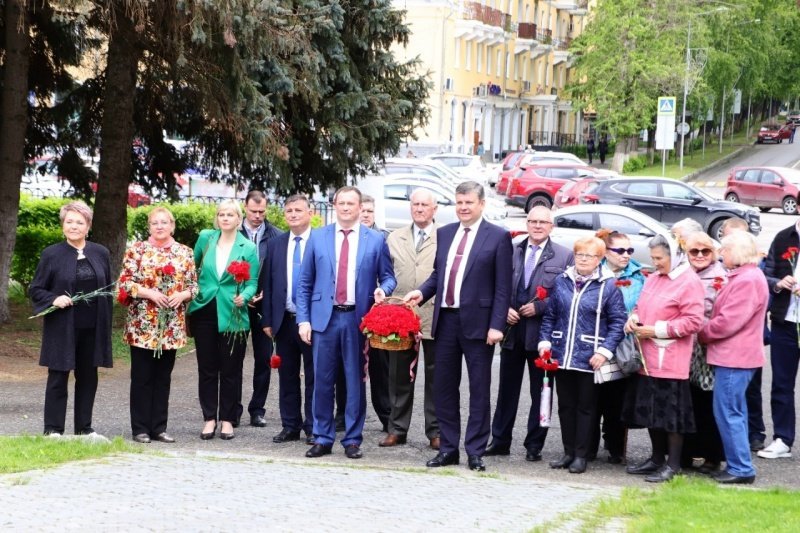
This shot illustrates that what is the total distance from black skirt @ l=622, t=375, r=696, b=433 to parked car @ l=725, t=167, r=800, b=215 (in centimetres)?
3691

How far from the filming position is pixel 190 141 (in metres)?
18.8

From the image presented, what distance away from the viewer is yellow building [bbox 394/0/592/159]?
6981cm

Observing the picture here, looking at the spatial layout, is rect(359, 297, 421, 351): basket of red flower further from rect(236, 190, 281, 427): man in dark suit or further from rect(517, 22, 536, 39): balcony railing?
rect(517, 22, 536, 39): balcony railing

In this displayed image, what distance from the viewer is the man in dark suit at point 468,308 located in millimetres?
9008

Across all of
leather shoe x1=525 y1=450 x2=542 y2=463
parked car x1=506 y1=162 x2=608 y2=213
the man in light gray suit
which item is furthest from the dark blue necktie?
parked car x1=506 y1=162 x2=608 y2=213

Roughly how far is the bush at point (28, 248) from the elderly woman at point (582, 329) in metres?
10.8

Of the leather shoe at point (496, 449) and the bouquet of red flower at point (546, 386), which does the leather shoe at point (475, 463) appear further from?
the leather shoe at point (496, 449)

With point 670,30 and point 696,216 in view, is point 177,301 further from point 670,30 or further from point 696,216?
point 670,30

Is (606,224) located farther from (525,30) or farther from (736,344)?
(525,30)

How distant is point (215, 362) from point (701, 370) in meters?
3.89

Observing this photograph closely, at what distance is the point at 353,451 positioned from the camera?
9.44m

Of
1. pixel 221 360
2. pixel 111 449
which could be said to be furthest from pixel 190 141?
pixel 111 449

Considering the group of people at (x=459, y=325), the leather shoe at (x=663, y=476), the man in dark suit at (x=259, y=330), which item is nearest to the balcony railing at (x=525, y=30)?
the man in dark suit at (x=259, y=330)

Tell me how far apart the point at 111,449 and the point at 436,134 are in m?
63.0
